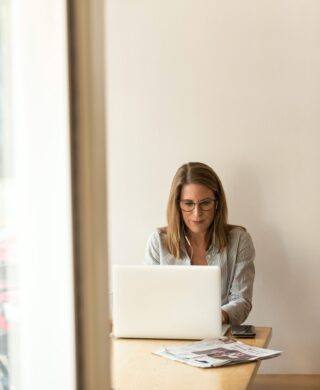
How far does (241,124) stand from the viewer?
3.85 metres

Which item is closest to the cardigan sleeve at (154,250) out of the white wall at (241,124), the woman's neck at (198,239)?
the woman's neck at (198,239)

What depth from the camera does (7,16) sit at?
128 centimetres

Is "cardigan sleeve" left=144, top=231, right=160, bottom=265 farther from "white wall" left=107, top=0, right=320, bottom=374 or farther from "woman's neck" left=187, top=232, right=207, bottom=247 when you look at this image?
"white wall" left=107, top=0, right=320, bottom=374

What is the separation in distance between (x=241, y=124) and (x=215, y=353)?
1572mm

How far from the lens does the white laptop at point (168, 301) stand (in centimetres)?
280

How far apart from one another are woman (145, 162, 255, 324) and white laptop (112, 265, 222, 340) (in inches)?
27.7

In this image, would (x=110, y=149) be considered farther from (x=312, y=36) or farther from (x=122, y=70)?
(x=312, y=36)

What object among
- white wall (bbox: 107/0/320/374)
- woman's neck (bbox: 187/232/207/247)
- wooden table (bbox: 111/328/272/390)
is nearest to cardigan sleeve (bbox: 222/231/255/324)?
woman's neck (bbox: 187/232/207/247)

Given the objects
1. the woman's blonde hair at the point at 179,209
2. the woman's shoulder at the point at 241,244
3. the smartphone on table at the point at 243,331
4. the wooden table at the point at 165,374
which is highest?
the woman's blonde hair at the point at 179,209

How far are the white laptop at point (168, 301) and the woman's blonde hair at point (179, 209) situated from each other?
2.45ft

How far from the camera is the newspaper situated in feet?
8.14

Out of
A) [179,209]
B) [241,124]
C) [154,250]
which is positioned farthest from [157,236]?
[241,124]

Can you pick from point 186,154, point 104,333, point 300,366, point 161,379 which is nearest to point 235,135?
point 186,154

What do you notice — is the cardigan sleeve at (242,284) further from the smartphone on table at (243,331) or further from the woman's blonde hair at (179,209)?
the smartphone on table at (243,331)
